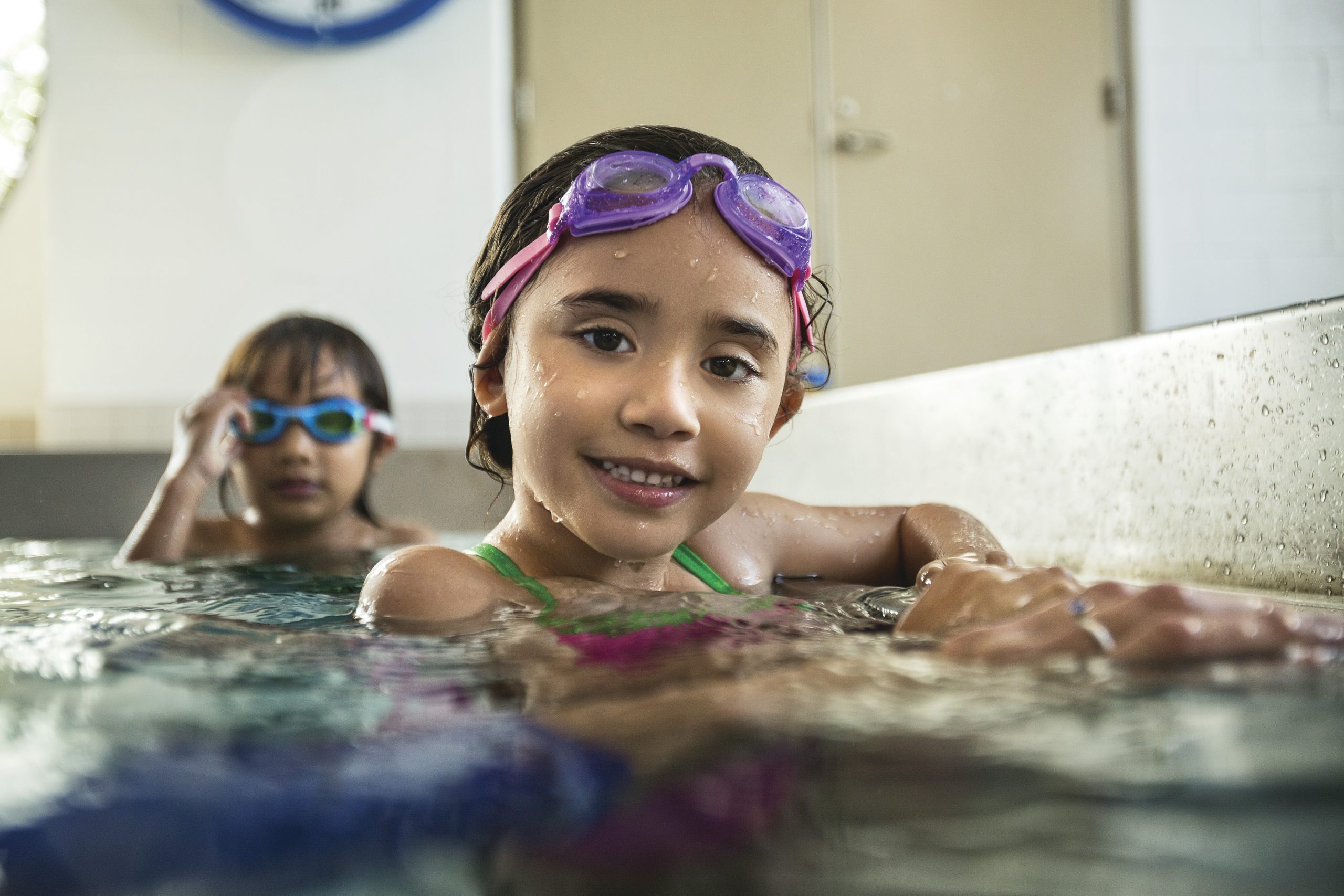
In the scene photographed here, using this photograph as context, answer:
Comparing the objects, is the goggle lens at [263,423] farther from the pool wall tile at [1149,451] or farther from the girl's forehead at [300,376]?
the pool wall tile at [1149,451]

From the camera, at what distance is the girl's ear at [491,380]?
143 cm

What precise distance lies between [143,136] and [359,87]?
92cm

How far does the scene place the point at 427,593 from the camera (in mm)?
1157

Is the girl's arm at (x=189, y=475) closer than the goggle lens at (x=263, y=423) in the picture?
Yes

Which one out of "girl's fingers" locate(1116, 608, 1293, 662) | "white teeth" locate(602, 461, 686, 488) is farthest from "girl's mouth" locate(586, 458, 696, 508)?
"girl's fingers" locate(1116, 608, 1293, 662)

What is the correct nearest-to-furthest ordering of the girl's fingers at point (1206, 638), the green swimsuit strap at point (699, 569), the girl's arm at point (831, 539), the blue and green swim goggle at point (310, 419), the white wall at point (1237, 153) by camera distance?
the girl's fingers at point (1206, 638) < the green swimsuit strap at point (699, 569) < the girl's arm at point (831, 539) < the blue and green swim goggle at point (310, 419) < the white wall at point (1237, 153)

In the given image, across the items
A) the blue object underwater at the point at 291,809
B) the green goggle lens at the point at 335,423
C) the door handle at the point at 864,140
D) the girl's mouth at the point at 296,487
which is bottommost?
the blue object underwater at the point at 291,809

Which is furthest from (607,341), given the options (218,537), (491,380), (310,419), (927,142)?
(927,142)

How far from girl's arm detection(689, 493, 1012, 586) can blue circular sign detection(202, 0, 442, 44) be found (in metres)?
3.25

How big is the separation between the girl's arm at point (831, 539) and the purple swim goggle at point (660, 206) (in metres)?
0.48

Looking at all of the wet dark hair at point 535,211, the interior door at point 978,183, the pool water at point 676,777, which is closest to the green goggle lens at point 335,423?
the wet dark hair at point 535,211

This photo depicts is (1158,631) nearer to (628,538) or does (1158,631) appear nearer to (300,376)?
(628,538)

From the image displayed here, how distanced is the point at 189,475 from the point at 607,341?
1.83m

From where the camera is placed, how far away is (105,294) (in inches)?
168
